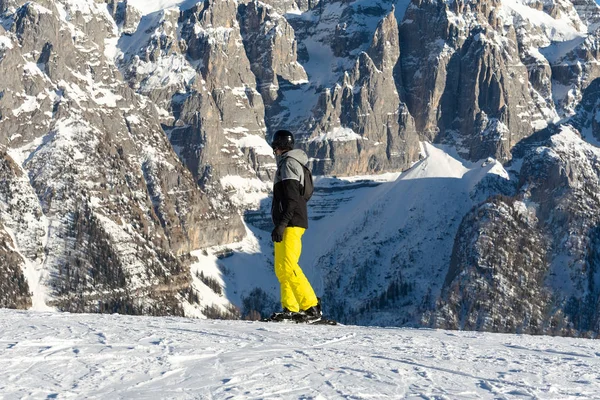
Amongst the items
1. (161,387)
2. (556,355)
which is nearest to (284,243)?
(556,355)

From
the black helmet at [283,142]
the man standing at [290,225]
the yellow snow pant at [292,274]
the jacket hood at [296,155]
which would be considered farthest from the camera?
the black helmet at [283,142]

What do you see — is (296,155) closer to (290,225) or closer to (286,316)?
(290,225)

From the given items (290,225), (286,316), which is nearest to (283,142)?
(290,225)

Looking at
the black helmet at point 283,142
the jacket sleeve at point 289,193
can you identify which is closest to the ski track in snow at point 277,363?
the jacket sleeve at point 289,193

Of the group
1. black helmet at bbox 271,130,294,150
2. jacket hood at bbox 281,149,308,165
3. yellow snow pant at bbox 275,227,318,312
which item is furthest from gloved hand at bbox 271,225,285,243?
black helmet at bbox 271,130,294,150

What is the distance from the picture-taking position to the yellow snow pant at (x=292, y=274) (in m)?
24.9

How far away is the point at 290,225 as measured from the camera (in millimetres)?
24734

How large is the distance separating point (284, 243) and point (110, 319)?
4.41 meters

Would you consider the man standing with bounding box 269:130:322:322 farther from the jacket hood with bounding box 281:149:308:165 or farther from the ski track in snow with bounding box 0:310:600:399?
the ski track in snow with bounding box 0:310:600:399

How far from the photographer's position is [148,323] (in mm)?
22891

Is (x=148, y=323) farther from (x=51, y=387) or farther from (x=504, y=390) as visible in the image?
(x=504, y=390)

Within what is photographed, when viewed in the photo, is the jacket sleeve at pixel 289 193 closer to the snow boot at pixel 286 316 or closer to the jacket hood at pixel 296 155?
the jacket hood at pixel 296 155

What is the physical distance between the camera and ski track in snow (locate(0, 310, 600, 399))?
15250mm

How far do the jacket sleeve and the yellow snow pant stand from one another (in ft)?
1.50
